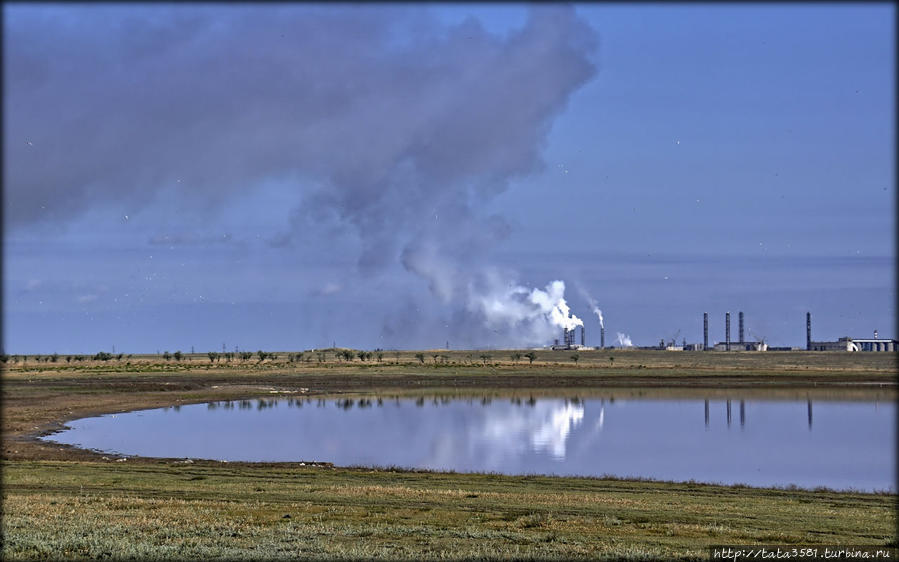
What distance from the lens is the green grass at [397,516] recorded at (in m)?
18.9

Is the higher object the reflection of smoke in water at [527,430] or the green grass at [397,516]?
the green grass at [397,516]

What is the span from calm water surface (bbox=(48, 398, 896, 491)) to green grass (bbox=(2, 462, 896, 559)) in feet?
28.5

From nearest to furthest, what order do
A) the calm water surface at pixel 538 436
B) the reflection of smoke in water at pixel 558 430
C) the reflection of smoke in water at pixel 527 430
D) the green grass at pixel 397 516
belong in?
the green grass at pixel 397 516
the calm water surface at pixel 538 436
the reflection of smoke in water at pixel 527 430
the reflection of smoke in water at pixel 558 430

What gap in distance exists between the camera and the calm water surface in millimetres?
43125

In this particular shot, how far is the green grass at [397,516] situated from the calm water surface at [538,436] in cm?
869

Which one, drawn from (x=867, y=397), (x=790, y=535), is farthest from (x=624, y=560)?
(x=867, y=397)

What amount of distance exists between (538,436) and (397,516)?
33.8m

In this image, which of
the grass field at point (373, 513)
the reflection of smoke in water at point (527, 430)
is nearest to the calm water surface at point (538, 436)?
the reflection of smoke in water at point (527, 430)

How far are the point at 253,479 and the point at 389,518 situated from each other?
11.3m

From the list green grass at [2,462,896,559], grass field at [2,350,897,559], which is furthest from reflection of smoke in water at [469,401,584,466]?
green grass at [2,462,896,559]

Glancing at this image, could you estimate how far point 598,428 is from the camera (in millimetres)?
63156

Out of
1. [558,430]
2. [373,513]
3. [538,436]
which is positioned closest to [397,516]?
[373,513]

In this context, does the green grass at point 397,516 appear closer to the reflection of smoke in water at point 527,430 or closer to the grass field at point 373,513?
the grass field at point 373,513

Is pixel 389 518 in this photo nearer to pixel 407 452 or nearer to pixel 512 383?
pixel 407 452
